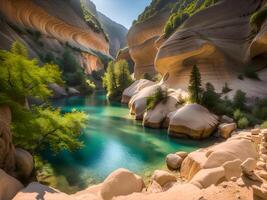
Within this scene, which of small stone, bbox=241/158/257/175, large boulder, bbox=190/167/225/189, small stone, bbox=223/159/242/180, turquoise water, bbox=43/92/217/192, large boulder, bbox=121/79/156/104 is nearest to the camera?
small stone, bbox=241/158/257/175

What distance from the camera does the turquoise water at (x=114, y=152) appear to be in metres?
12.9

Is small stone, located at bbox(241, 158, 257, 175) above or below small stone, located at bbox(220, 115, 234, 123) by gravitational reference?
above

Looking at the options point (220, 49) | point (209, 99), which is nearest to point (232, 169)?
point (209, 99)

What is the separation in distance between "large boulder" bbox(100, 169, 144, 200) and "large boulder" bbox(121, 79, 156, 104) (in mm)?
28610

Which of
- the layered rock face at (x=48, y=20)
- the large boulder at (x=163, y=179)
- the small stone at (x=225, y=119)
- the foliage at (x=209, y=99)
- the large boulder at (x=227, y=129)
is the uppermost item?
the layered rock face at (x=48, y=20)

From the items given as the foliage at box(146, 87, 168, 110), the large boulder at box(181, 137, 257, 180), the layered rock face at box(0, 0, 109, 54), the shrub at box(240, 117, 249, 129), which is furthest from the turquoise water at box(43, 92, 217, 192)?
the layered rock face at box(0, 0, 109, 54)

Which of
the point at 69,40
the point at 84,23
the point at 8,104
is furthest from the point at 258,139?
the point at 84,23

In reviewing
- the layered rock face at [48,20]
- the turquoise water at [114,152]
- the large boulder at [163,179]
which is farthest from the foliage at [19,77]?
the layered rock face at [48,20]

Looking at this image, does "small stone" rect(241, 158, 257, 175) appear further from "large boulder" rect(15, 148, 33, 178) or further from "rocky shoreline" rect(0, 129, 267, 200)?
"large boulder" rect(15, 148, 33, 178)

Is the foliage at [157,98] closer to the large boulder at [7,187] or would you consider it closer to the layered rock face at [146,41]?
the large boulder at [7,187]

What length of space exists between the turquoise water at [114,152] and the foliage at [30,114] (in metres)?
1.84

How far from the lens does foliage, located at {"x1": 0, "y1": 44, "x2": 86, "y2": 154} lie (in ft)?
37.1

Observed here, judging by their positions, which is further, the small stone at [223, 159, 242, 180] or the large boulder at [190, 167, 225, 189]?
the small stone at [223, 159, 242, 180]

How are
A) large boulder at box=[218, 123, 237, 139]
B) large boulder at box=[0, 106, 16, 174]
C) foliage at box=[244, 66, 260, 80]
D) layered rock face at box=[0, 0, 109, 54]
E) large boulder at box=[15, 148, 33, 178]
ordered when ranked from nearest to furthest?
large boulder at box=[0, 106, 16, 174] < large boulder at box=[15, 148, 33, 178] < large boulder at box=[218, 123, 237, 139] < foliage at box=[244, 66, 260, 80] < layered rock face at box=[0, 0, 109, 54]
